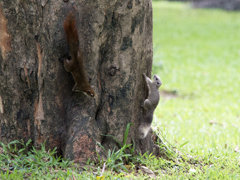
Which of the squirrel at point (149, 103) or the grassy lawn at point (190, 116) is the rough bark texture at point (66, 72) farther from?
the grassy lawn at point (190, 116)

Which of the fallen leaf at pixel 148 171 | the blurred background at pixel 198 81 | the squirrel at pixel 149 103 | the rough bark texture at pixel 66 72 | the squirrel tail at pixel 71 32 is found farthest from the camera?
the blurred background at pixel 198 81

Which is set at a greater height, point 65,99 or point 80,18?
point 80,18

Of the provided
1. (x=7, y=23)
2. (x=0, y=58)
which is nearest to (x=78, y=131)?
(x=0, y=58)

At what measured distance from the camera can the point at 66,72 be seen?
2.56 m

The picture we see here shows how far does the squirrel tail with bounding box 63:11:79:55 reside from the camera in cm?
223

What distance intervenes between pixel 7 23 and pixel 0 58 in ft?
1.08

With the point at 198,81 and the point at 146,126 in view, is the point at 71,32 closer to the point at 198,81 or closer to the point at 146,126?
the point at 146,126

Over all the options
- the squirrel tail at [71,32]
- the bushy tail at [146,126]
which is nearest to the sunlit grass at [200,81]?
the bushy tail at [146,126]

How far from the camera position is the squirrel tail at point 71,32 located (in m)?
2.23

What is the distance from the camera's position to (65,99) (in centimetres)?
262

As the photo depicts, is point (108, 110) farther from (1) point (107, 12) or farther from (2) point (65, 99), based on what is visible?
(1) point (107, 12)

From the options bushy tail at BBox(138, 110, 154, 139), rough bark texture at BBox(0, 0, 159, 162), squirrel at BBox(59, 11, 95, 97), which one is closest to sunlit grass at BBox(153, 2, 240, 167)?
bushy tail at BBox(138, 110, 154, 139)

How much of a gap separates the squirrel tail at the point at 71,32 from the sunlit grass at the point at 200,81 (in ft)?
5.10

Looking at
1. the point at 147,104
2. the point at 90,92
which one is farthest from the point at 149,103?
the point at 90,92
